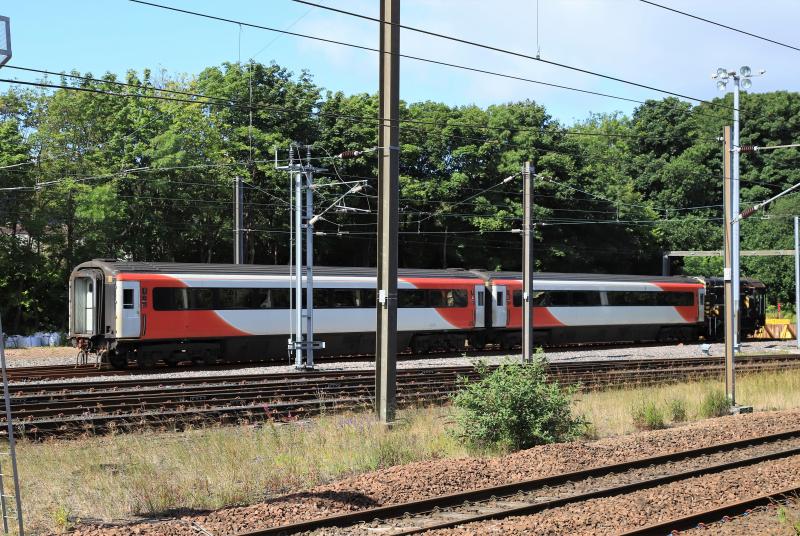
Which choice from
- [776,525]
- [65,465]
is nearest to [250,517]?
[65,465]

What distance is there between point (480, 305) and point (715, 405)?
15.5 metres

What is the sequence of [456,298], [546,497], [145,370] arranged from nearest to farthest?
[546,497]
[145,370]
[456,298]

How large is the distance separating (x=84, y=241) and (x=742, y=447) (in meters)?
31.2

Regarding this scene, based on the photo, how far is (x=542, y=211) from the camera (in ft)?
160

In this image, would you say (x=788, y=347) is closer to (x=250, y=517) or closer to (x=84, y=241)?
(x=84, y=241)

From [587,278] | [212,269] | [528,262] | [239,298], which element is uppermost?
[528,262]

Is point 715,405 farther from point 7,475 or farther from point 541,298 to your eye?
point 541,298

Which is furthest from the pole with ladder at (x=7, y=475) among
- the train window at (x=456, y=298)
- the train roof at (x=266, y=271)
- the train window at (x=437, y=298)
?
the train window at (x=456, y=298)

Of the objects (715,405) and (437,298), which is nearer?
(715,405)

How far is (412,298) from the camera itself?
30.6 meters

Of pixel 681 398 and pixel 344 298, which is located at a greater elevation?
pixel 344 298

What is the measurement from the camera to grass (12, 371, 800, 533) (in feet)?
30.6

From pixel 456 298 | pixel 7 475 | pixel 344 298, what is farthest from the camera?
pixel 456 298

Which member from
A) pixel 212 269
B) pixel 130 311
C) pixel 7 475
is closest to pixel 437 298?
pixel 212 269
